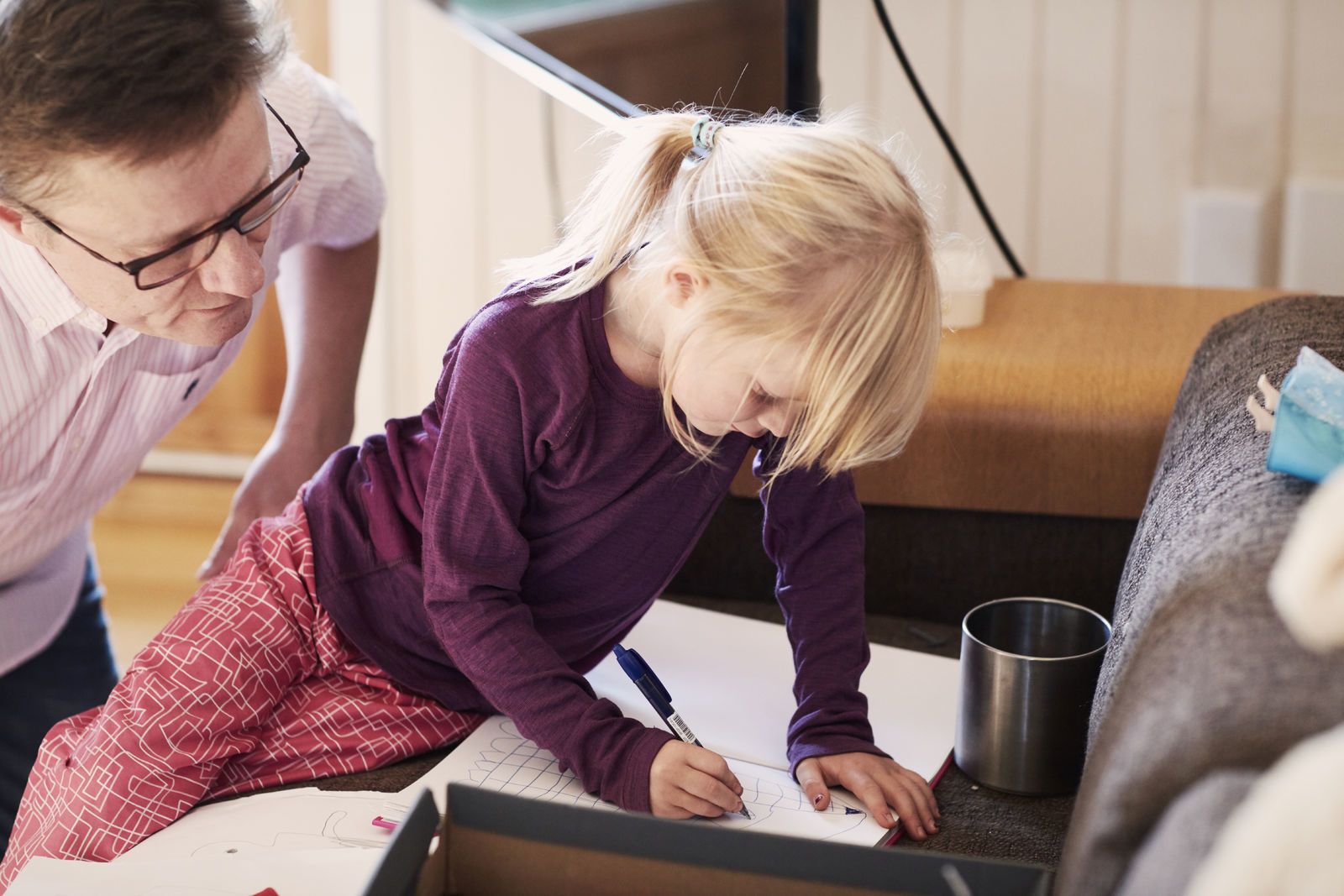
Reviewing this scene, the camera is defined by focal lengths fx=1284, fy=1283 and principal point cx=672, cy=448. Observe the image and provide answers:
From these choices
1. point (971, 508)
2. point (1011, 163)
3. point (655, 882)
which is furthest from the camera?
point (1011, 163)

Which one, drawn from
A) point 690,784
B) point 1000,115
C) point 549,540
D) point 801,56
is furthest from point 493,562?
point 1000,115

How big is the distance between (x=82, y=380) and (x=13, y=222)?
0.20 m

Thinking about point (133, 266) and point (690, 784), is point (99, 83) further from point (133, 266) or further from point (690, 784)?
point (690, 784)

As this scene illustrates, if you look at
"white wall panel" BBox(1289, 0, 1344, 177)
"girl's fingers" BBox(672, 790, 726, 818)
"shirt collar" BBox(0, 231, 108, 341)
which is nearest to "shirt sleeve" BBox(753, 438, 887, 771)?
"girl's fingers" BBox(672, 790, 726, 818)

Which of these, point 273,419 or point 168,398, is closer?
point 168,398

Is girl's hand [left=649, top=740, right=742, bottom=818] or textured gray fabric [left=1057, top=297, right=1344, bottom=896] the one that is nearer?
textured gray fabric [left=1057, top=297, right=1344, bottom=896]

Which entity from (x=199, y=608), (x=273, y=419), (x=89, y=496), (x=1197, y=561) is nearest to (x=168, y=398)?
(x=89, y=496)

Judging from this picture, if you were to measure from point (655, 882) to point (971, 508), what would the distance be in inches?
22.6

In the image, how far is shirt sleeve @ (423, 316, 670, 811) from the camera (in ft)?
2.62

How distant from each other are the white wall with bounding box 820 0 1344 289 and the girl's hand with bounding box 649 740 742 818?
1172mm

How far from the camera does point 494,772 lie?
82 cm

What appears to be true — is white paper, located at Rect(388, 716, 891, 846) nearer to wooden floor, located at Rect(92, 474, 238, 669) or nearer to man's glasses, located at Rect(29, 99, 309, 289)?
man's glasses, located at Rect(29, 99, 309, 289)

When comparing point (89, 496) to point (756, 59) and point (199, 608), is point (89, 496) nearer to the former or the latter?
point (199, 608)

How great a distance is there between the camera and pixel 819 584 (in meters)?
0.91
